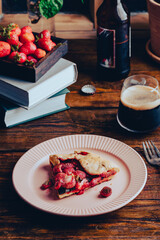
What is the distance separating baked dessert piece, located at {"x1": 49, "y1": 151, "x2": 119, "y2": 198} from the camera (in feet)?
3.01

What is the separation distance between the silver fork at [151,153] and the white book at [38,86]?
1.19 feet

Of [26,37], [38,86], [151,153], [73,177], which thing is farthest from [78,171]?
[26,37]

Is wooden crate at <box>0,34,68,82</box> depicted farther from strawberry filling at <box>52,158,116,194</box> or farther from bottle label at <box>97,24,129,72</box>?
strawberry filling at <box>52,158,116,194</box>

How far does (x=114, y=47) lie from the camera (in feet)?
4.47

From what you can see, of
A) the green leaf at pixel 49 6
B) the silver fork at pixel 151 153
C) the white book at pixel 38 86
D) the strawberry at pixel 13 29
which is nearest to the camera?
the silver fork at pixel 151 153

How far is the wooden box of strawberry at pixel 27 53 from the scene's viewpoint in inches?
46.9

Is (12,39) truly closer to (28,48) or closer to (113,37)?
(28,48)

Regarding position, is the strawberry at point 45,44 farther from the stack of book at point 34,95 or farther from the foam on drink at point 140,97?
the foam on drink at point 140,97

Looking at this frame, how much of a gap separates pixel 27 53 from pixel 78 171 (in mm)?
480

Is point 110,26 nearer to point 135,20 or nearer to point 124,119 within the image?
point 124,119

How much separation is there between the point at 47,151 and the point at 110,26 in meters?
0.55

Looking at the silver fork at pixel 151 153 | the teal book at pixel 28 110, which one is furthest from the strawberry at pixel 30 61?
the silver fork at pixel 151 153

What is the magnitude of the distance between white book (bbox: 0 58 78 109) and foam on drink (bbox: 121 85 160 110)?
23 cm

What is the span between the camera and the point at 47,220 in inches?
35.0
